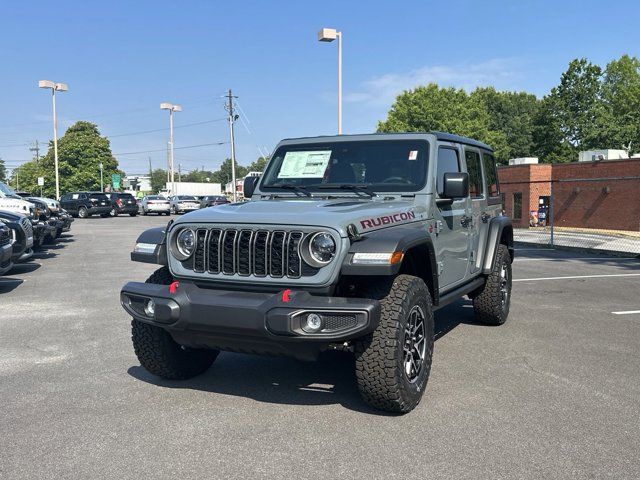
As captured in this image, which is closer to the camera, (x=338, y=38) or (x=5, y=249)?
(x=5, y=249)

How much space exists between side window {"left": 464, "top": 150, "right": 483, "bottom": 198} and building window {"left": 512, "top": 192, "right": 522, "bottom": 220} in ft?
96.0

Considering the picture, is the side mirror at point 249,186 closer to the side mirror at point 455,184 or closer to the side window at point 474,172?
the side mirror at point 455,184

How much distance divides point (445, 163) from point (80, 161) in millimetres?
73765

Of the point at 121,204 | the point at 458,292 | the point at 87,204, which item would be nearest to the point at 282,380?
the point at 458,292

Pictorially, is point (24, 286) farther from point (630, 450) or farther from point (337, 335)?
point (630, 450)

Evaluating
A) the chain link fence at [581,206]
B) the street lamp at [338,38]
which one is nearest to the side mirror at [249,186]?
the street lamp at [338,38]

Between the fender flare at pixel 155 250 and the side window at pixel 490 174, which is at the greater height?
the side window at pixel 490 174

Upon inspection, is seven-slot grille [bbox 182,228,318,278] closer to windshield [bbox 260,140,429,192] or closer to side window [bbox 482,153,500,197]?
windshield [bbox 260,140,429,192]

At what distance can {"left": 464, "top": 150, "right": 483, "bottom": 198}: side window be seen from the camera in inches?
245

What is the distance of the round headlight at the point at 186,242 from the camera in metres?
4.24

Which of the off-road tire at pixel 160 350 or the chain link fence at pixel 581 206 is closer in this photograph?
the off-road tire at pixel 160 350

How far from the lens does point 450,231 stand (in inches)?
210

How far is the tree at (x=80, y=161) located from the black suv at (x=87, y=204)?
35.5 meters

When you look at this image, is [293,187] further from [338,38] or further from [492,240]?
[338,38]
